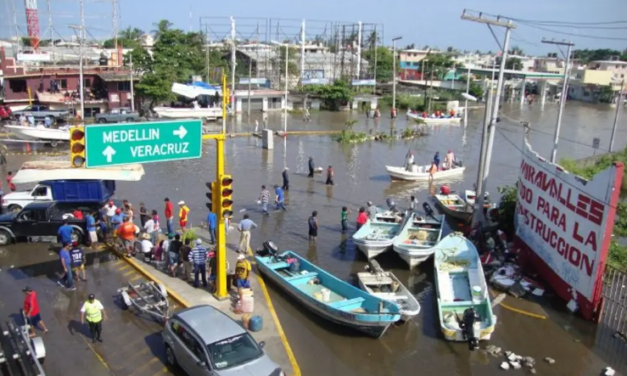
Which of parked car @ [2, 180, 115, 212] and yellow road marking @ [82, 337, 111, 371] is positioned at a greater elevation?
parked car @ [2, 180, 115, 212]

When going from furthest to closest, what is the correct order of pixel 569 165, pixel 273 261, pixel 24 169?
pixel 569 165
pixel 24 169
pixel 273 261

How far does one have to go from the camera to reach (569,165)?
26781 mm

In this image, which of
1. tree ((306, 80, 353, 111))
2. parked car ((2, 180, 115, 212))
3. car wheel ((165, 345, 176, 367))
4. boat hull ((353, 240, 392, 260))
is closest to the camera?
car wheel ((165, 345, 176, 367))

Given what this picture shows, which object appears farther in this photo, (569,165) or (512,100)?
(512,100)

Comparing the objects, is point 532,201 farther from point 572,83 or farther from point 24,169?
point 572,83

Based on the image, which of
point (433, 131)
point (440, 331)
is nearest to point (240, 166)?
point (440, 331)

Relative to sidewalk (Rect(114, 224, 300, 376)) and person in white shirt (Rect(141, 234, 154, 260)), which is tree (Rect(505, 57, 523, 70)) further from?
person in white shirt (Rect(141, 234, 154, 260))

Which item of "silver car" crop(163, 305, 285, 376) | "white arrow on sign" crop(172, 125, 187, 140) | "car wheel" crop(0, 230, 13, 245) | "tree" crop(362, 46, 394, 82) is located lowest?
"car wheel" crop(0, 230, 13, 245)

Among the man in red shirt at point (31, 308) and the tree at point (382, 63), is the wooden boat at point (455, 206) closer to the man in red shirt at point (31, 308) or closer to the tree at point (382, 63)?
the man in red shirt at point (31, 308)

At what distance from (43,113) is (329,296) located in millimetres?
38117

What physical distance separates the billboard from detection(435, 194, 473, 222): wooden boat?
176 inches

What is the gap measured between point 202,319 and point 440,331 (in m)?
6.68

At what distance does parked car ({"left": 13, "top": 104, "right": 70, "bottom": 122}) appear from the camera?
44112 millimetres

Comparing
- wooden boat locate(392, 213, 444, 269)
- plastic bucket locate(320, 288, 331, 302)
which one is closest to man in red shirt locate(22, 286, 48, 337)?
plastic bucket locate(320, 288, 331, 302)
